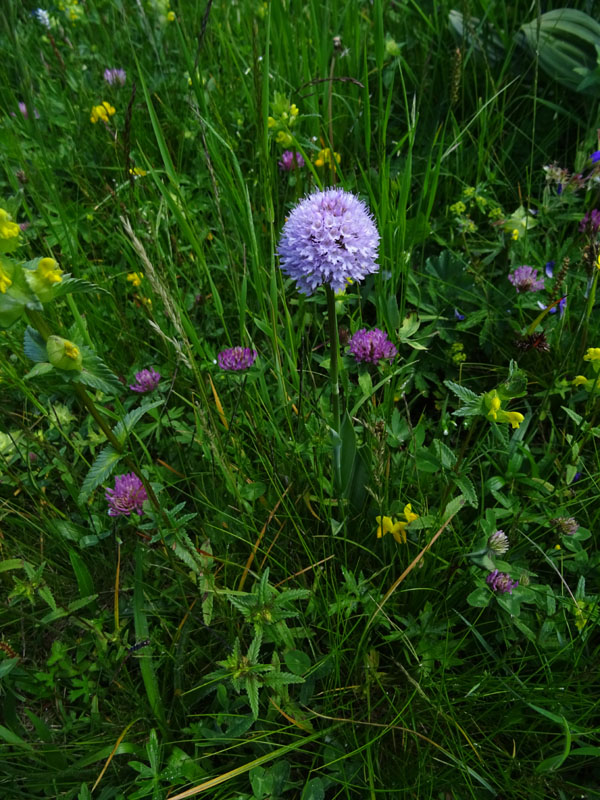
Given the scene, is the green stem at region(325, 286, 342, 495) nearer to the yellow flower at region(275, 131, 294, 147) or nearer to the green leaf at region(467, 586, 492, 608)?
the green leaf at region(467, 586, 492, 608)

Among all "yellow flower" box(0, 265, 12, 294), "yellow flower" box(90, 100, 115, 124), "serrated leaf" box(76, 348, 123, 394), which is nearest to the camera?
"yellow flower" box(0, 265, 12, 294)

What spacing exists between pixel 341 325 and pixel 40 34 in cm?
249

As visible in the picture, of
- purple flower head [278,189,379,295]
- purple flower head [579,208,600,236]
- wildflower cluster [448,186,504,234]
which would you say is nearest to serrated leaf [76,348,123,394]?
purple flower head [278,189,379,295]

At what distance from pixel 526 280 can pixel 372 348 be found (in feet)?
1.86

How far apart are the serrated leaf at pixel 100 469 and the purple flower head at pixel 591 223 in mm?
1098

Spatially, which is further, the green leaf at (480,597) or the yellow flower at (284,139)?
the yellow flower at (284,139)

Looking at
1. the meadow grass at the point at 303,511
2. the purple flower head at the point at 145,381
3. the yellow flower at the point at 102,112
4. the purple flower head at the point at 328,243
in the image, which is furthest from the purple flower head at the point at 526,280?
the yellow flower at the point at 102,112

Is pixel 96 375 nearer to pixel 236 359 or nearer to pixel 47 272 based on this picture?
pixel 47 272

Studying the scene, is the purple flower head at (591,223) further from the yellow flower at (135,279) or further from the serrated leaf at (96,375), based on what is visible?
the yellow flower at (135,279)

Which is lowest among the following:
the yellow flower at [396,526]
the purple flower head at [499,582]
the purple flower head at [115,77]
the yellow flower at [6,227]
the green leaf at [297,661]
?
the green leaf at [297,661]

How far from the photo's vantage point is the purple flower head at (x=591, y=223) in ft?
4.35

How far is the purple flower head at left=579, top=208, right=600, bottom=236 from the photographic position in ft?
4.35

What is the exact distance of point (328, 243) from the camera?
3.36ft

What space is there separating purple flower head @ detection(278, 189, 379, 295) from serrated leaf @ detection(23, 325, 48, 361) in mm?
440
